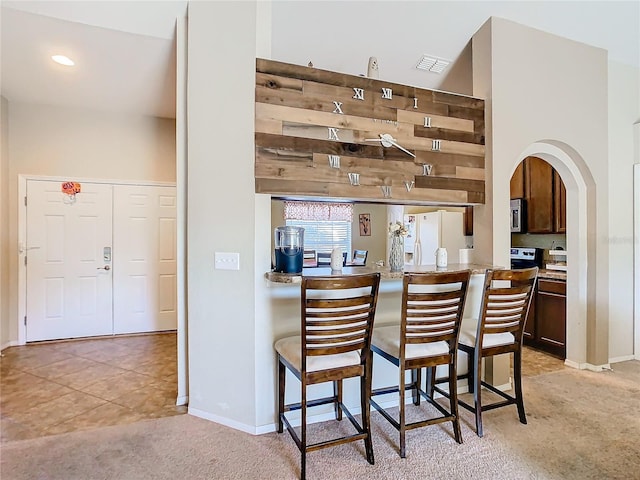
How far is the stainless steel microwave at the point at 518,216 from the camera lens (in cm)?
446

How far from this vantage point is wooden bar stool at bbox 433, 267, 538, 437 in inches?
87.0

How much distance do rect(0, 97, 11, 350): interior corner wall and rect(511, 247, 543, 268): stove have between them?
6.42 meters

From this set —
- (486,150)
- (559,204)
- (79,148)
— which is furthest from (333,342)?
(79,148)

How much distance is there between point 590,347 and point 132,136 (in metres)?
5.78

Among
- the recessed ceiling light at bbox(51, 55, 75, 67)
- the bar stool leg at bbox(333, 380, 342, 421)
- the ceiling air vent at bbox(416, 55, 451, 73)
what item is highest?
the ceiling air vent at bbox(416, 55, 451, 73)

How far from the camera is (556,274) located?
3781mm

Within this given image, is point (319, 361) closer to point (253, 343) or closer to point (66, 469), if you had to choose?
point (253, 343)

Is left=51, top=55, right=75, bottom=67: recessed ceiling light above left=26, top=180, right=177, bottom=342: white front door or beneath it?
above

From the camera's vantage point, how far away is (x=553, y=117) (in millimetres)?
3152

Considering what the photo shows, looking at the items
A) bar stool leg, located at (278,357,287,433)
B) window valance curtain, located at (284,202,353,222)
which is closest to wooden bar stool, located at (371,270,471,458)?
bar stool leg, located at (278,357,287,433)

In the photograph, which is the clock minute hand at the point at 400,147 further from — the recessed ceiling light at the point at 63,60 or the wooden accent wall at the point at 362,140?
the recessed ceiling light at the point at 63,60

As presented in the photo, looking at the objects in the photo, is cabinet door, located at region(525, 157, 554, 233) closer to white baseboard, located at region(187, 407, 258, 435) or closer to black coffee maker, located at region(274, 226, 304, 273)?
black coffee maker, located at region(274, 226, 304, 273)

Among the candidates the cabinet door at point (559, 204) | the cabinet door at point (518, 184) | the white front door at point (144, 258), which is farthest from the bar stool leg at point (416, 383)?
the white front door at point (144, 258)

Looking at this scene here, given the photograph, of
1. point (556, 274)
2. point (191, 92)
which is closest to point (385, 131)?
point (191, 92)
